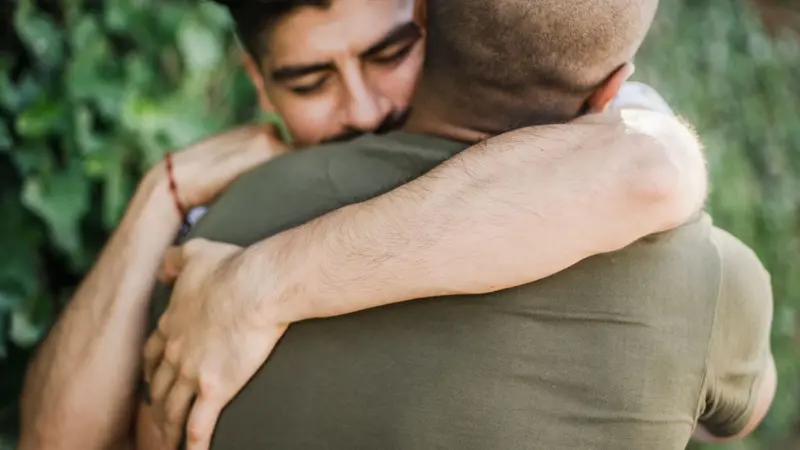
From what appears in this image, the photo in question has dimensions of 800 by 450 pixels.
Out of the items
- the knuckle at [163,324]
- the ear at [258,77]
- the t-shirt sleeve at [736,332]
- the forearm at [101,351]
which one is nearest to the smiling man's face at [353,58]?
the ear at [258,77]

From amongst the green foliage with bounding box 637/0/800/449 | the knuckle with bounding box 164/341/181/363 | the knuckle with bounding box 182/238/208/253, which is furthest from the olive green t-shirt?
the green foliage with bounding box 637/0/800/449

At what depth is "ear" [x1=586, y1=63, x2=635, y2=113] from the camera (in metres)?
1.09

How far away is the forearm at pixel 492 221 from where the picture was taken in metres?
0.97

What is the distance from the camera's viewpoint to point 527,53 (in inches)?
41.2

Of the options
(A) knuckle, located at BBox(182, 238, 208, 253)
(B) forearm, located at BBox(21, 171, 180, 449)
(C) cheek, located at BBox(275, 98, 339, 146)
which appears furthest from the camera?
(C) cheek, located at BBox(275, 98, 339, 146)

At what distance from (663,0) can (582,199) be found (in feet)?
10.1

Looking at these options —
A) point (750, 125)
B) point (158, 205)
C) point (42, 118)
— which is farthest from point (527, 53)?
point (750, 125)

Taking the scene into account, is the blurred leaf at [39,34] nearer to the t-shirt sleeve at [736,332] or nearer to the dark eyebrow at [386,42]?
the dark eyebrow at [386,42]

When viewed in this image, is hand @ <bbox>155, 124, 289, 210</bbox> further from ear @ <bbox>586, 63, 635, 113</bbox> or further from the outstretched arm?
ear @ <bbox>586, 63, 635, 113</bbox>

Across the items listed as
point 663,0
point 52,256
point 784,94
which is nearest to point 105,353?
point 52,256

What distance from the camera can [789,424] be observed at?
3.59 meters

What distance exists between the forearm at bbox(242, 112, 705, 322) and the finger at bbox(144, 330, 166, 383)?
278 mm

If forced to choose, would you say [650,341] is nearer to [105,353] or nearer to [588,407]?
[588,407]

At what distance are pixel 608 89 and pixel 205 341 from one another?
0.66 meters
